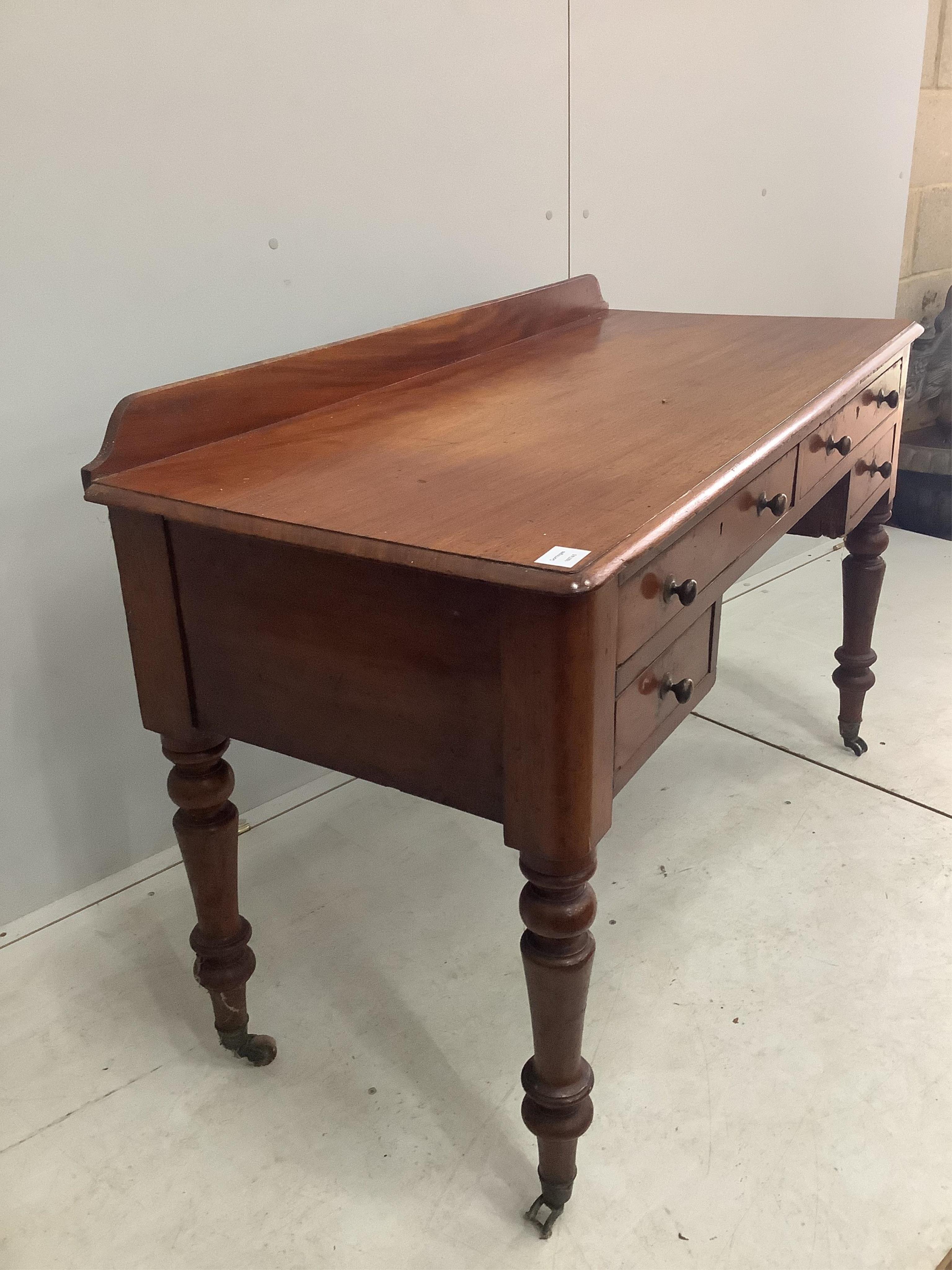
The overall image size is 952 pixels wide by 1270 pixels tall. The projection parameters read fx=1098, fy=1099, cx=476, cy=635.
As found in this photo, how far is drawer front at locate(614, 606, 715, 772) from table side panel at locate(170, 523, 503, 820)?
142 mm

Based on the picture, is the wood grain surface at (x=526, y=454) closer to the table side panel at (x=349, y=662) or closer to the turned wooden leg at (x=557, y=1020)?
the table side panel at (x=349, y=662)

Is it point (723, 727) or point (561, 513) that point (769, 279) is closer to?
point (723, 727)

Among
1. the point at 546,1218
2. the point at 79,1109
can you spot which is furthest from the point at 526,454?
the point at 79,1109

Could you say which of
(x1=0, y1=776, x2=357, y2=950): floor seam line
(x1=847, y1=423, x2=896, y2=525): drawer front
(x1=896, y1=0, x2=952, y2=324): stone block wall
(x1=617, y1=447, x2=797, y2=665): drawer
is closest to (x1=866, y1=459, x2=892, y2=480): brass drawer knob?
(x1=847, y1=423, x2=896, y2=525): drawer front

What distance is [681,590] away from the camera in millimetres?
1208

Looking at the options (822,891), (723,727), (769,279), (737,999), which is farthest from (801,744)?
(769,279)

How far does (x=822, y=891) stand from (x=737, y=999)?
13.7 inches

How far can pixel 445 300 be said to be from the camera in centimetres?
224

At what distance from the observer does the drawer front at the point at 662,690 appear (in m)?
1.17

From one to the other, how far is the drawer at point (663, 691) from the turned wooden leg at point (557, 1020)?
0.14 metres

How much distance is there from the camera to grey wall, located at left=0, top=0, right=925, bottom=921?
1.64 m

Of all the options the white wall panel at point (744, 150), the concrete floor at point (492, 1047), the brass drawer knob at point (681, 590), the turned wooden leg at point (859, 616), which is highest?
the white wall panel at point (744, 150)

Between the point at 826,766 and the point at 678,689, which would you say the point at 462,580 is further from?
the point at 826,766

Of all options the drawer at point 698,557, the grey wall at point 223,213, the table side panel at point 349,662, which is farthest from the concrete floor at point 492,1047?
the drawer at point 698,557
